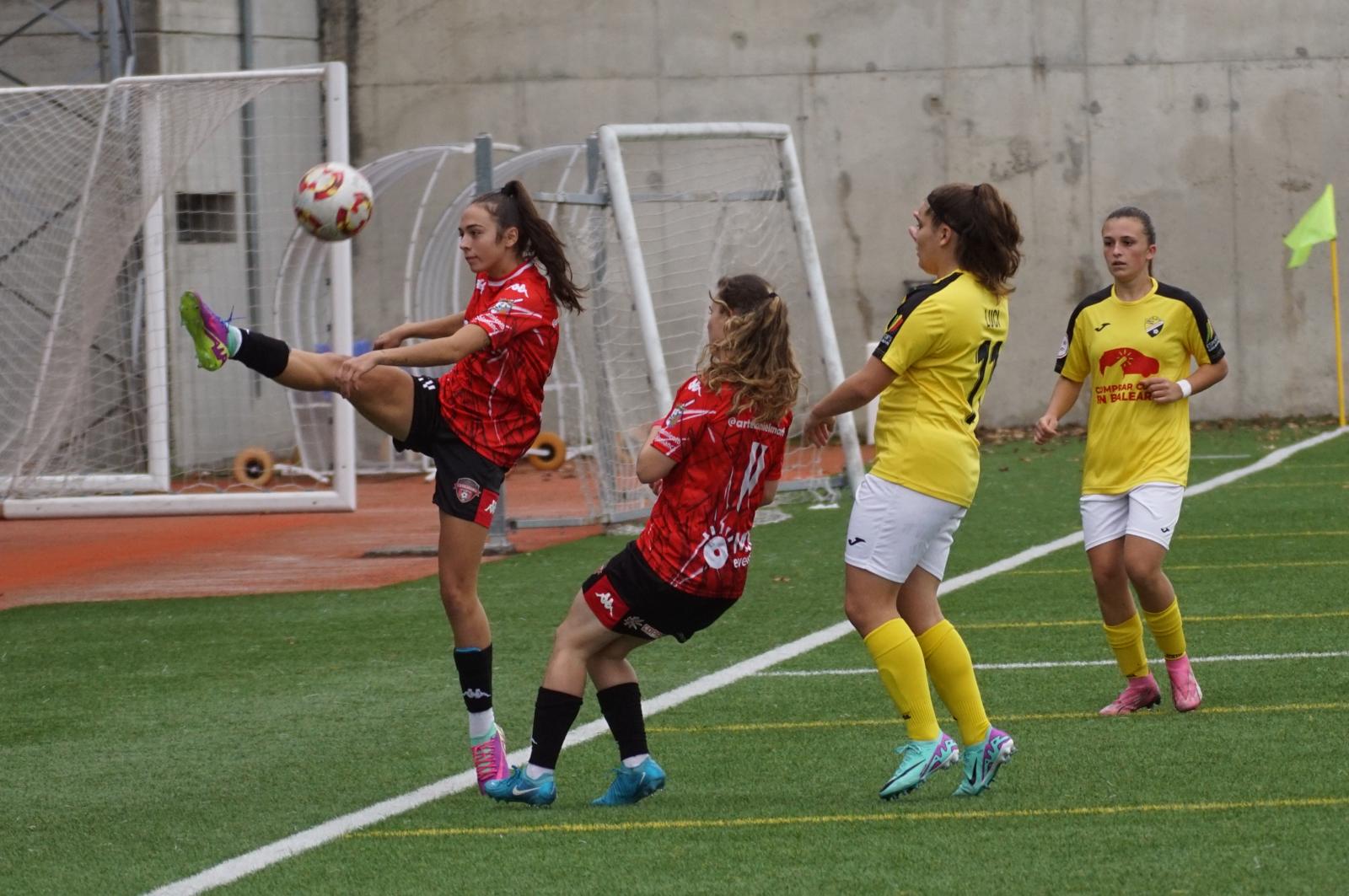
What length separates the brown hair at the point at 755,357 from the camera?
213 inches

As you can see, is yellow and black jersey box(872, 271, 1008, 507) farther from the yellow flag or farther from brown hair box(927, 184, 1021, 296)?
the yellow flag

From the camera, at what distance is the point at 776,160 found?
15320mm

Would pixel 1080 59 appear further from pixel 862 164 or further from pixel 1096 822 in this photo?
pixel 1096 822

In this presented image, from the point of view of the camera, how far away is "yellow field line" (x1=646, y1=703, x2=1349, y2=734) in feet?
21.8

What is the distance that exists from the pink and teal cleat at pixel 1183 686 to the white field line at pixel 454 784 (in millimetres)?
1871

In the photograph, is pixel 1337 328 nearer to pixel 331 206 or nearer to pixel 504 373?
pixel 331 206

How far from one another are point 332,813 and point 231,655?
359 cm

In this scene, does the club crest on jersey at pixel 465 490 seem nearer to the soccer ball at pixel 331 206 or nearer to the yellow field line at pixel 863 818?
the yellow field line at pixel 863 818

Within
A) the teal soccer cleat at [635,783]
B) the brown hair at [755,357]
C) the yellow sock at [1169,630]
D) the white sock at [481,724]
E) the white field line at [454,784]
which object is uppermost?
the brown hair at [755,357]

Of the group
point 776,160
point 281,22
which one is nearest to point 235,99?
point 776,160

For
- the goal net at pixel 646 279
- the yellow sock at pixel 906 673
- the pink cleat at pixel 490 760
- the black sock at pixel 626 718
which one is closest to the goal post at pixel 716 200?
the goal net at pixel 646 279

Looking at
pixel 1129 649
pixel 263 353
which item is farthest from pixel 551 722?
pixel 1129 649

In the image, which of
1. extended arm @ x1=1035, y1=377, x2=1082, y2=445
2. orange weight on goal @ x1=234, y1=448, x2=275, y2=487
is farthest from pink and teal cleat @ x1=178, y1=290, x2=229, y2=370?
orange weight on goal @ x1=234, y1=448, x2=275, y2=487

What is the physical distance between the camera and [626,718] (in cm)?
573
